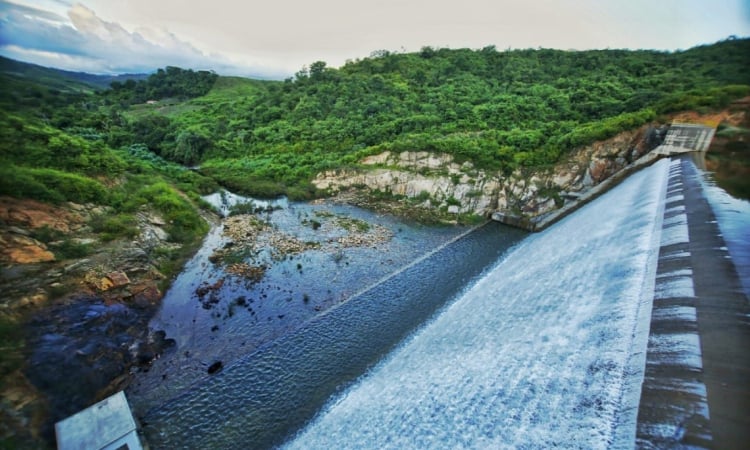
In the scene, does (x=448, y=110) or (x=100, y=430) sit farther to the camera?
(x=448, y=110)

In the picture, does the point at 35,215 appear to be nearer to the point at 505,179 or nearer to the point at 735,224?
the point at 735,224

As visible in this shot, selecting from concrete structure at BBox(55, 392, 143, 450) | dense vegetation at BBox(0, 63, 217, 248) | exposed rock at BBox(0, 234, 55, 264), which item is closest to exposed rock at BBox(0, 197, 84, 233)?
dense vegetation at BBox(0, 63, 217, 248)

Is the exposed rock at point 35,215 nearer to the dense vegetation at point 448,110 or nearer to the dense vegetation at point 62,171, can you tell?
the dense vegetation at point 62,171

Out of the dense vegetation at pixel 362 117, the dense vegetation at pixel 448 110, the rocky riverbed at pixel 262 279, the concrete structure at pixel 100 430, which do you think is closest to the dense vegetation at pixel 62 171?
the dense vegetation at pixel 362 117

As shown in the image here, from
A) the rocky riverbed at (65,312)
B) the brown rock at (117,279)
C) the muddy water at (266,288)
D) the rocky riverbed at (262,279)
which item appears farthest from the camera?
the brown rock at (117,279)

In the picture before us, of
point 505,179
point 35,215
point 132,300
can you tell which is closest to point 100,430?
point 132,300

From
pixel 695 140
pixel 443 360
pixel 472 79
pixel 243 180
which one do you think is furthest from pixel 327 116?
pixel 443 360
